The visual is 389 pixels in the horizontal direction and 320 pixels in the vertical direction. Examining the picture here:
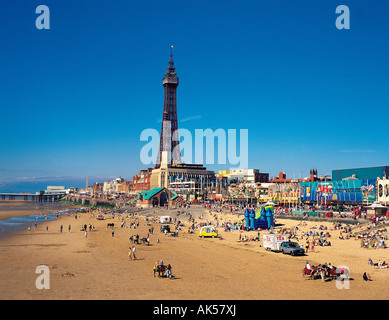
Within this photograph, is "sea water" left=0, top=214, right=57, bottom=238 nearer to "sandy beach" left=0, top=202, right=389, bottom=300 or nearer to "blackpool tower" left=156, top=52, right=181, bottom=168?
→ "sandy beach" left=0, top=202, right=389, bottom=300

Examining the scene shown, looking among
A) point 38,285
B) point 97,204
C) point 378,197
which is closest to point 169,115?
point 97,204

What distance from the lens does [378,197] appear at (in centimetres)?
6247

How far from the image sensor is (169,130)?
141m

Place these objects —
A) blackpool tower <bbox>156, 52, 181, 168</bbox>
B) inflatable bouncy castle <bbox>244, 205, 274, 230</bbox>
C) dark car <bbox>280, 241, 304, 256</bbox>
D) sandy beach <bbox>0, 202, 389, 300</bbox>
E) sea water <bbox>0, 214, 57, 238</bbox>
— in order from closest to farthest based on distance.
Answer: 1. sandy beach <bbox>0, 202, 389, 300</bbox>
2. dark car <bbox>280, 241, 304, 256</bbox>
3. inflatable bouncy castle <bbox>244, 205, 274, 230</bbox>
4. sea water <bbox>0, 214, 57, 238</bbox>
5. blackpool tower <bbox>156, 52, 181, 168</bbox>

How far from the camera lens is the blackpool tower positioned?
5566 inches

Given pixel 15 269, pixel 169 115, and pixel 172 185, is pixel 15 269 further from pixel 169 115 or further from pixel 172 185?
pixel 169 115

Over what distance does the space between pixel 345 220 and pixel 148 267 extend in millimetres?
29569

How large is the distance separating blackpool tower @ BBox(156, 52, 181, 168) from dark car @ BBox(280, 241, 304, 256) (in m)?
113

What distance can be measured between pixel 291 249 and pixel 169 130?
117459mm
